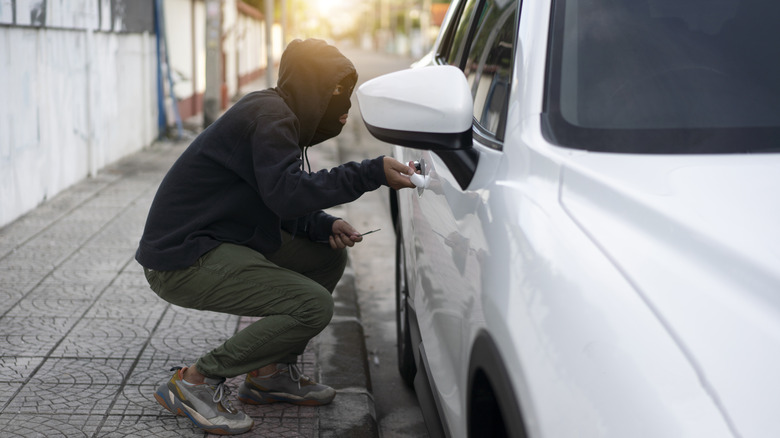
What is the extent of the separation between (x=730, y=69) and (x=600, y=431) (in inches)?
49.4

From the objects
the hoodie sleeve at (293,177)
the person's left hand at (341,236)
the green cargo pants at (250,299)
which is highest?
the hoodie sleeve at (293,177)

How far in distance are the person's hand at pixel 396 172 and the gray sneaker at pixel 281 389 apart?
1.16 meters

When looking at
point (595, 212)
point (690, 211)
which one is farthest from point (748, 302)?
point (595, 212)

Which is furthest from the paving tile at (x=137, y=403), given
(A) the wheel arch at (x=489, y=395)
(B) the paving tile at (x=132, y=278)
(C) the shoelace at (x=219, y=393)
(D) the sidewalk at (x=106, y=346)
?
(A) the wheel arch at (x=489, y=395)

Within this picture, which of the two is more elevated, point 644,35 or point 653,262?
point 644,35

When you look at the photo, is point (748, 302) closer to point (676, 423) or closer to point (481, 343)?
point (676, 423)

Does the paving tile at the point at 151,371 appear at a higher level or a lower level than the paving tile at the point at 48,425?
lower

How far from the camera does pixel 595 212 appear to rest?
1.78 meters

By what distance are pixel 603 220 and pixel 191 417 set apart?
7.02 feet

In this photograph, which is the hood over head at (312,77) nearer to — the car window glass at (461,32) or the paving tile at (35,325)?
the car window glass at (461,32)

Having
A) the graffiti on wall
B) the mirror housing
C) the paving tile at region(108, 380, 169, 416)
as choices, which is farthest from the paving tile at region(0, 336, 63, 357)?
the graffiti on wall

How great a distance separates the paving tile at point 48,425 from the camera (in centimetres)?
329

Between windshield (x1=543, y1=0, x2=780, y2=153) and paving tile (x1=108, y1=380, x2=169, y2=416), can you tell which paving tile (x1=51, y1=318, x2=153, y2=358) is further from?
windshield (x1=543, y1=0, x2=780, y2=153)

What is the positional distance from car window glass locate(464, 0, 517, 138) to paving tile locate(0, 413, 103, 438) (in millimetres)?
1816
